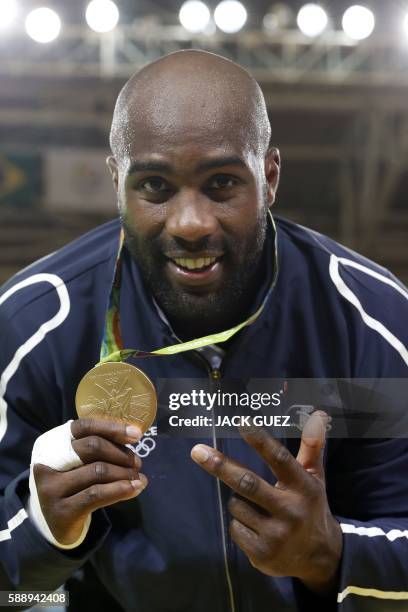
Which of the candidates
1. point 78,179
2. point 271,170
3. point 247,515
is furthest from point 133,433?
point 78,179

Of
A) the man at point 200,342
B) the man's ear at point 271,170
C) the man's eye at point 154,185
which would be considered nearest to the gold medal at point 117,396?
the man at point 200,342

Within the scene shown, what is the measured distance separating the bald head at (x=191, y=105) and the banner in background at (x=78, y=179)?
9.93ft

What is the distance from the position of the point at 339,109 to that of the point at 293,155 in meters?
0.44

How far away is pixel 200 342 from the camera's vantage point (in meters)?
1.21

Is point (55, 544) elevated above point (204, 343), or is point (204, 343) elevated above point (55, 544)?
point (204, 343)

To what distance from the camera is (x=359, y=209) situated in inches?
201

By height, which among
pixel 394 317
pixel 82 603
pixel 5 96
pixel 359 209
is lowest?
pixel 82 603

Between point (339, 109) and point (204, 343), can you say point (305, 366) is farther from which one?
point (339, 109)

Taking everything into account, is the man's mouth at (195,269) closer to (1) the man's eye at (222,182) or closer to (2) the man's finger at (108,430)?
(1) the man's eye at (222,182)

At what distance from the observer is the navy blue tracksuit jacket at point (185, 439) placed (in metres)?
1.25

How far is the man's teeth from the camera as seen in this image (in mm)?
1211

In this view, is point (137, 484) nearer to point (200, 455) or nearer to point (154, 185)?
point (200, 455)

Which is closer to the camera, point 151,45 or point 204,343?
point 204,343

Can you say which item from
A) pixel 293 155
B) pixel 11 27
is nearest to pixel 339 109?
pixel 293 155
